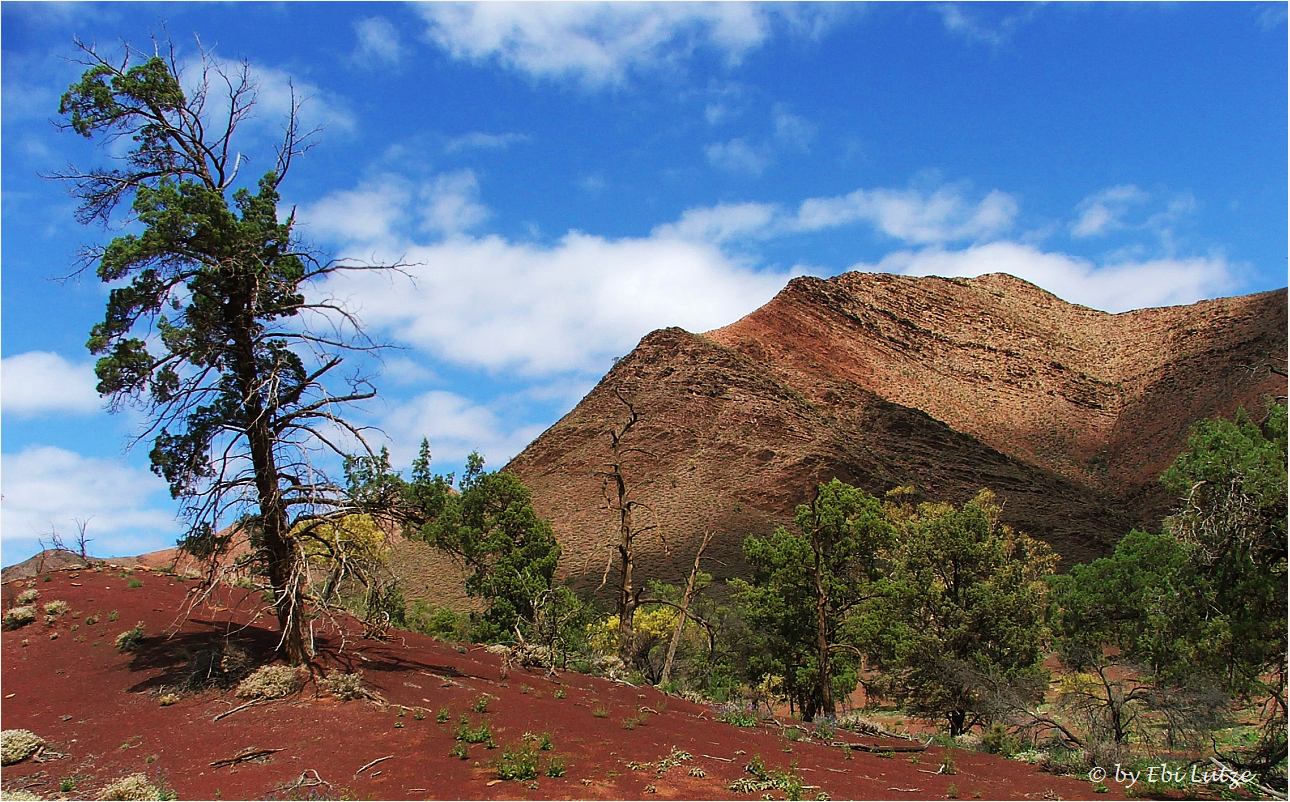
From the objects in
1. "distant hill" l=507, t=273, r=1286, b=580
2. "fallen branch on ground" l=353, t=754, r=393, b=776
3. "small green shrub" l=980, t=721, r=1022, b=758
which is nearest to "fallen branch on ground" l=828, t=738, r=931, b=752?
"small green shrub" l=980, t=721, r=1022, b=758

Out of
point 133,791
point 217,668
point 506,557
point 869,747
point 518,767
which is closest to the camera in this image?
point 133,791

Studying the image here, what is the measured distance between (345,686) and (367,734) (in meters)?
1.49

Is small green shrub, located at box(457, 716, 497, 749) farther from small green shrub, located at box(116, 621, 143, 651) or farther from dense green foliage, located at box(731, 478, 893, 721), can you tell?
dense green foliage, located at box(731, 478, 893, 721)

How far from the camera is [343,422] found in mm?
14148

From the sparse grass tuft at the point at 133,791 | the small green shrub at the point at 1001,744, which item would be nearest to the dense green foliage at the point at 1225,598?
the small green shrub at the point at 1001,744

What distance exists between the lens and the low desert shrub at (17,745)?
10805mm

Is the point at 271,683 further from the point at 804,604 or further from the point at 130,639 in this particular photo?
the point at 804,604

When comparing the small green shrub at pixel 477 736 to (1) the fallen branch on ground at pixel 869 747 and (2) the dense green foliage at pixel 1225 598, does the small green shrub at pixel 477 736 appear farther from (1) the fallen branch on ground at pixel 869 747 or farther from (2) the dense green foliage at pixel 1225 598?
(2) the dense green foliage at pixel 1225 598

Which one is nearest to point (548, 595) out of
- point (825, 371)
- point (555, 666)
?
point (555, 666)

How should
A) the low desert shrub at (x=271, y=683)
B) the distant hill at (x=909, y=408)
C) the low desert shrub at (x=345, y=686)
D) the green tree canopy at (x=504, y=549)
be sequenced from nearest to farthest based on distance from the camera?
the low desert shrub at (x=271, y=683) → the low desert shrub at (x=345, y=686) → the green tree canopy at (x=504, y=549) → the distant hill at (x=909, y=408)

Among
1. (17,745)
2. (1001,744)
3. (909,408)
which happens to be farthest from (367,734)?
(909,408)

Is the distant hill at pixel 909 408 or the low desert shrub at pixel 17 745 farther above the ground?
the distant hill at pixel 909 408

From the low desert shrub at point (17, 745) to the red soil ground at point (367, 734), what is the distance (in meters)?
0.12

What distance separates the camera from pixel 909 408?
93.4 meters
